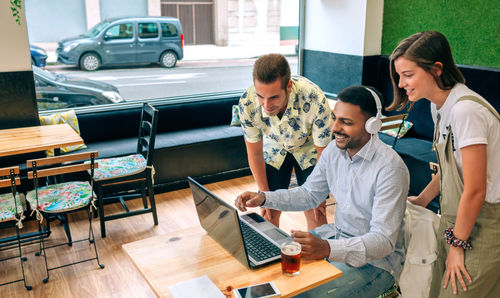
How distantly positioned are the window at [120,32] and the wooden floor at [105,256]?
1.82 m

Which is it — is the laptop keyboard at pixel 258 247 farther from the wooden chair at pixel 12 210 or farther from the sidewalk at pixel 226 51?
the sidewalk at pixel 226 51

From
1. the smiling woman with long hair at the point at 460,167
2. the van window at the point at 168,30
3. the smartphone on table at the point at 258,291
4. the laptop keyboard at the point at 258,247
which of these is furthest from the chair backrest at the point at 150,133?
the smartphone on table at the point at 258,291

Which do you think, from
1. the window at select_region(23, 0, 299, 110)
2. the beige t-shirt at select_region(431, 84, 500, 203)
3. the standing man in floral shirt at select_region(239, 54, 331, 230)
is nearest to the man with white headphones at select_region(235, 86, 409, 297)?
the beige t-shirt at select_region(431, 84, 500, 203)

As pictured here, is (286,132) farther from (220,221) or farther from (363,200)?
(220,221)

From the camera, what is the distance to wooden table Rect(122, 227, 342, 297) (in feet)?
5.17

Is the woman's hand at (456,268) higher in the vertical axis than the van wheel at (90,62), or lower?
lower

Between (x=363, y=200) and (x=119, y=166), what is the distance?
2.47 meters

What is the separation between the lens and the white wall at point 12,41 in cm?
398

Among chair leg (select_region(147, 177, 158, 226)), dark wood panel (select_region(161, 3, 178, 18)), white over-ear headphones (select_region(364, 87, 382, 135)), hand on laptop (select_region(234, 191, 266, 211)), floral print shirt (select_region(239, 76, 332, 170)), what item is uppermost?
dark wood panel (select_region(161, 3, 178, 18))

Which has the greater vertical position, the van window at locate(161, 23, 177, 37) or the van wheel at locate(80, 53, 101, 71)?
the van window at locate(161, 23, 177, 37)

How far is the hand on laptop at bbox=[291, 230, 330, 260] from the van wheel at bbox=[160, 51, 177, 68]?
417 cm

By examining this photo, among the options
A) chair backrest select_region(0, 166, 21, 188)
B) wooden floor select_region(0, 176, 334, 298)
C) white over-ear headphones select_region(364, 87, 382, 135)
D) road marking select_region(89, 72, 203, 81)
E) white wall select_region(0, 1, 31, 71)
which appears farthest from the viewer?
road marking select_region(89, 72, 203, 81)

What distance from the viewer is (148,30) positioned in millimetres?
5297

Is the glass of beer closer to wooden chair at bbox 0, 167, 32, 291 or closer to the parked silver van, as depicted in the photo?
wooden chair at bbox 0, 167, 32, 291
